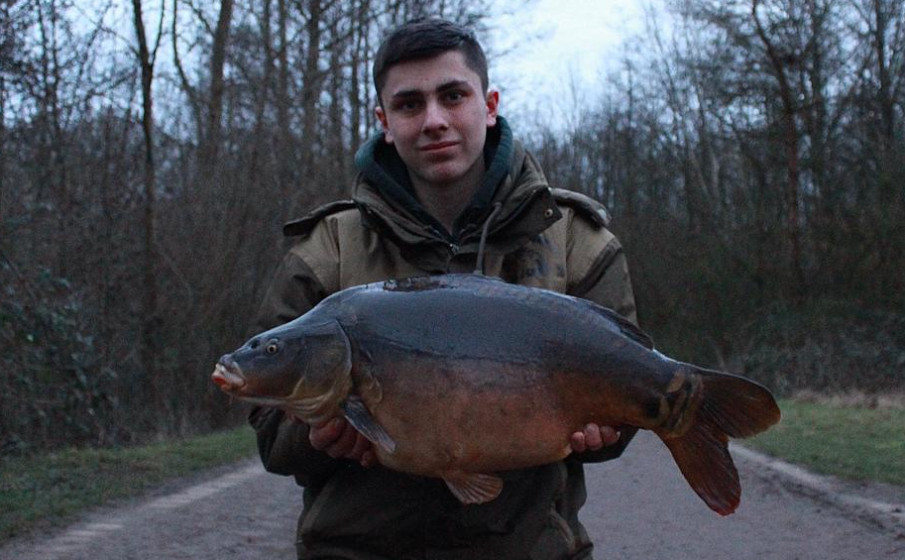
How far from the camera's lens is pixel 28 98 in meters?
13.0


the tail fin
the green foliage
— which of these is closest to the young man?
the tail fin

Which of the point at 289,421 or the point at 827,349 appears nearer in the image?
the point at 289,421

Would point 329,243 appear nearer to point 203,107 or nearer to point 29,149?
point 29,149

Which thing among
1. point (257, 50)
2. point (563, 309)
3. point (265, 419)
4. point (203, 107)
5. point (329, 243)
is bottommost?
point (265, 419)

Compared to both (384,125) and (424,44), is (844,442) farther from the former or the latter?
(424,44)

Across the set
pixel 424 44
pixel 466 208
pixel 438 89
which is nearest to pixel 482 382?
pixel 466 208

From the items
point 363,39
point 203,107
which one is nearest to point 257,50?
point 203,107

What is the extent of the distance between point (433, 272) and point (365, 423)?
2.30 ft

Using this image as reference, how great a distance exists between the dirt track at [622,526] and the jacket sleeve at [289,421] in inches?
144

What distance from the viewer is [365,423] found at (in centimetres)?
266

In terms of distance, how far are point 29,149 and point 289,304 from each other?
11546mm

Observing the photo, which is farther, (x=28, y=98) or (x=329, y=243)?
(x=28, y=98)

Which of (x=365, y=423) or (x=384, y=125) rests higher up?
(x=384, y=125)

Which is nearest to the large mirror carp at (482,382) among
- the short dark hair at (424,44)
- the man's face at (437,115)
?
the man's face at (437,115)
